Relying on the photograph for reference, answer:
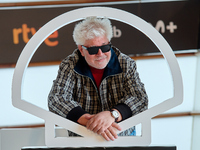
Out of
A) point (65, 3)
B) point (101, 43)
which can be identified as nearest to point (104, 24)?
point (101, 43)

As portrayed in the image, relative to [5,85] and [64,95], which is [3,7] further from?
[64,95]

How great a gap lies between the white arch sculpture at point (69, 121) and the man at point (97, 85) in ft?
0.14

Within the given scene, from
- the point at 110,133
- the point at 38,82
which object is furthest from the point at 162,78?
the point at 110,133

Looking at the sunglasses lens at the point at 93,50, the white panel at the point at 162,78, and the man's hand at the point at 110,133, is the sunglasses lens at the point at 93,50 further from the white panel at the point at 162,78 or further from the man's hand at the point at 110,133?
the white panel at the point at 162,78

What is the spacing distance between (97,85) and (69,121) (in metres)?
0.31

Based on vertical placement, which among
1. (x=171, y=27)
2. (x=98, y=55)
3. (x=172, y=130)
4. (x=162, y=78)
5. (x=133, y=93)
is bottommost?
(x=172, y=130)

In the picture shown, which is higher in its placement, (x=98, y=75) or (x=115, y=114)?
(x=98, y=75)

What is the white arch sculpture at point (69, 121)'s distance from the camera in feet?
2.50

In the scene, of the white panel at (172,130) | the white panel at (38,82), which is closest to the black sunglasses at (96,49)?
the white panel at (38,82)

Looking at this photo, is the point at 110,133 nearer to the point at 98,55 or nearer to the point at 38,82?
the point at 98,55

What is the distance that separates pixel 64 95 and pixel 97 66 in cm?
17

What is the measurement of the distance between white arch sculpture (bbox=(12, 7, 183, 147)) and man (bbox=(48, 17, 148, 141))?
0.04 m

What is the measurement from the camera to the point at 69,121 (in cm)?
81

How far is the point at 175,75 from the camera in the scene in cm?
78
